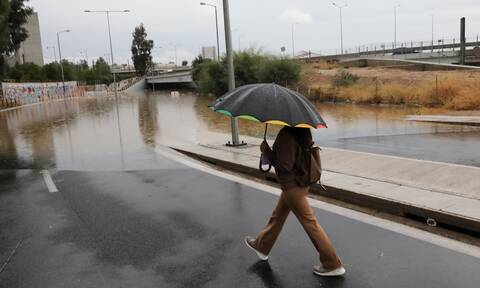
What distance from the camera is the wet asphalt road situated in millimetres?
4566

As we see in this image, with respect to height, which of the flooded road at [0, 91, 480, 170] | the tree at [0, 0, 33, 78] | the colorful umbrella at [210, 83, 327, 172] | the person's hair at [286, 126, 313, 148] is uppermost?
the tree at [0, 0, 33, 78]

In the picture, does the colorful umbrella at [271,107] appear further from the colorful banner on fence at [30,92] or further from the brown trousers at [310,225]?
the colorful banner on fence at [30,92]

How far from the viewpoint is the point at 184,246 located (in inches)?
217

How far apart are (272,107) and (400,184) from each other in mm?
4034

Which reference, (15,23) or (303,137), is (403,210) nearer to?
(303,137)

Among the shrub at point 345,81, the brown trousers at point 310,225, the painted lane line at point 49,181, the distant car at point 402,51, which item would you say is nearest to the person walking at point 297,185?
the brown trousers at point 310,225

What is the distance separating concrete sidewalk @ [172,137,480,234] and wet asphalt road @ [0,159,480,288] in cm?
74

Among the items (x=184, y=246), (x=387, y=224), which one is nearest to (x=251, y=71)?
(x=387, y=224)

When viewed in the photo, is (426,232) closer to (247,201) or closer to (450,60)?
(247,201)

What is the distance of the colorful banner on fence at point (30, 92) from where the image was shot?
4578 cm

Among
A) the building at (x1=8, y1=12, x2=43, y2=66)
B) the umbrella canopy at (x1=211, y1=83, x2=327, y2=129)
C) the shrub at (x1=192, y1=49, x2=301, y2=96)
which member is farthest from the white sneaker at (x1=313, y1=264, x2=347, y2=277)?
the building at (x1=8, y1=12, x2=43, y2=66)

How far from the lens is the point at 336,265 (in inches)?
177

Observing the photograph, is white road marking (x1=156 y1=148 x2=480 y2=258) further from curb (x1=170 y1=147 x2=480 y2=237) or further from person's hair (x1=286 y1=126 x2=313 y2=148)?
person's hair (x1=286 y1=126 x2=313 y2=148)

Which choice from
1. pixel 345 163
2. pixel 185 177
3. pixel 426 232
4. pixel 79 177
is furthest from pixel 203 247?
pixel 79 177
